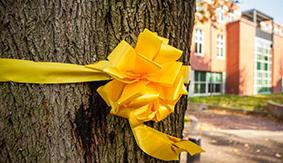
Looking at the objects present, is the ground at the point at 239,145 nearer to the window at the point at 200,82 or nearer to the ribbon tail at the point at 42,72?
the ribbon tail at the point at 42,72

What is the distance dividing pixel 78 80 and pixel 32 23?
0.27 meters

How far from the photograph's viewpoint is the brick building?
24.6 m

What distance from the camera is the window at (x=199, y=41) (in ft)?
79.0

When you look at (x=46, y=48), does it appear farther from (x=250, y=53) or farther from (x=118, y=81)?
(x=250, y=53)

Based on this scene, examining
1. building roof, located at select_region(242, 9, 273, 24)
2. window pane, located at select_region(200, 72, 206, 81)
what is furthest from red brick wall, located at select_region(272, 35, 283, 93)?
window pane, located at select_region(200, 72, 206, 81)

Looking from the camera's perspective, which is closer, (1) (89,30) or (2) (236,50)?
(1) (89,30)

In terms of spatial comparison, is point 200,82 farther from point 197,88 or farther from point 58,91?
point 58,91

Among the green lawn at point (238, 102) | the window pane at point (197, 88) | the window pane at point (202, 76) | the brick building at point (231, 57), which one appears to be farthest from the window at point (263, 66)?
the green lawn at point (238, 102)

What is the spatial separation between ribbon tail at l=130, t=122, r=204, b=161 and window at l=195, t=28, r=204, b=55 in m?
23.2

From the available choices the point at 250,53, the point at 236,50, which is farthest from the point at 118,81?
the point at 250,53

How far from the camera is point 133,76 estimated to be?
1123mm

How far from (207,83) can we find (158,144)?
2517cm

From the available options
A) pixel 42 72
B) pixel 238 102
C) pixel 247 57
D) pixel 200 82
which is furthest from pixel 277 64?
pixel 42 72

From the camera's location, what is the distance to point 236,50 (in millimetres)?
26969
